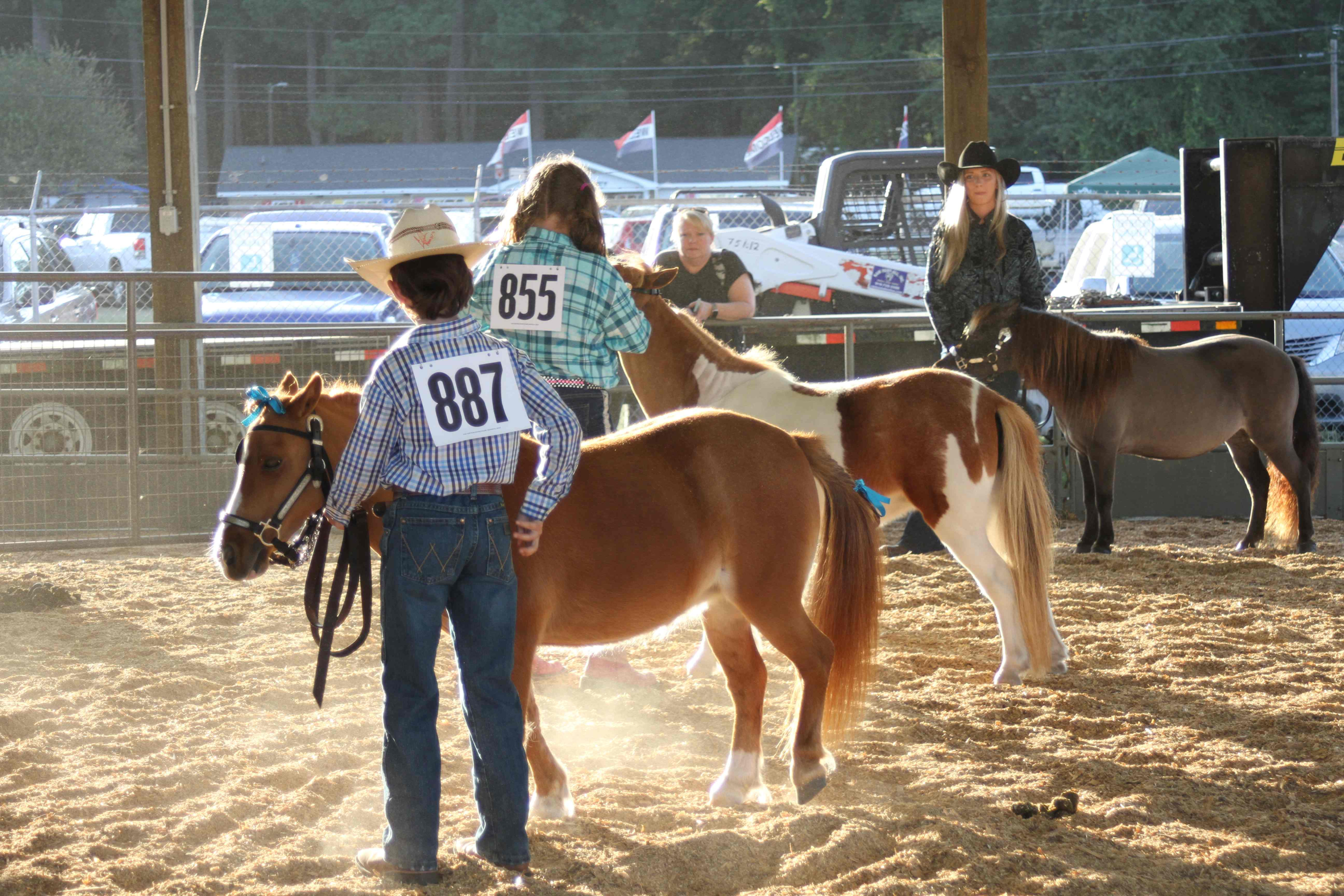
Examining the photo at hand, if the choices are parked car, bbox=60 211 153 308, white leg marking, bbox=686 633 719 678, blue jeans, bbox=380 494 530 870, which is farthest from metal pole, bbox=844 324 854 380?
parked car, bbox=60 211 153 308

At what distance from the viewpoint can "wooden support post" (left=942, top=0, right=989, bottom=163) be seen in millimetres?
7738

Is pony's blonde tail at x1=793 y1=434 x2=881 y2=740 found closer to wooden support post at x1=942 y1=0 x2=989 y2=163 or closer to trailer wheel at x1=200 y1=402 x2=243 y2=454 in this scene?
wooden support post at x1=942 y1=0 x2=989 y2=163

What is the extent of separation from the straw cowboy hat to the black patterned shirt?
3309mm

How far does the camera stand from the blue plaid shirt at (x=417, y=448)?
2.59 m

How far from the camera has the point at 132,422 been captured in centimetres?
684

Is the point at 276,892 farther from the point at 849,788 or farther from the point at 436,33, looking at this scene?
the point at 436,33

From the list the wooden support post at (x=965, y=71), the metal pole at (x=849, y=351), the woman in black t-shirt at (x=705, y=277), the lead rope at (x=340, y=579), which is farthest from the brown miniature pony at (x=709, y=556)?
the wooden support post at (x=965, y=71)

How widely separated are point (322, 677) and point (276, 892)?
1.54 feet

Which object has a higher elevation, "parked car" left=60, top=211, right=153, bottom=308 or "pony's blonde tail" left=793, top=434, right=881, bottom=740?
"parked car" left=60, top=211, right=153, bottom=308

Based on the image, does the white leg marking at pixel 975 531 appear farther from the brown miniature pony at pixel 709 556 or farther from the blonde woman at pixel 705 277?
the blonde woman at pixel 705 277

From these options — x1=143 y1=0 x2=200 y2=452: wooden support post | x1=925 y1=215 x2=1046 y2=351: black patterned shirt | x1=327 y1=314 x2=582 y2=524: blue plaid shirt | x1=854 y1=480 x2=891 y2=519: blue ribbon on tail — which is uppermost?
x1=143 y1=0 x2=200 y2=452: wooden support post

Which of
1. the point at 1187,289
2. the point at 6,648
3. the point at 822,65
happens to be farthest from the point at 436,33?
the point at 6,648

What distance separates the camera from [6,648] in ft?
16.2

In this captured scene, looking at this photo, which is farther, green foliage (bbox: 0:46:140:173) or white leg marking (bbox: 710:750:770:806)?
green foliage (bbox: 0:46:140:173)
